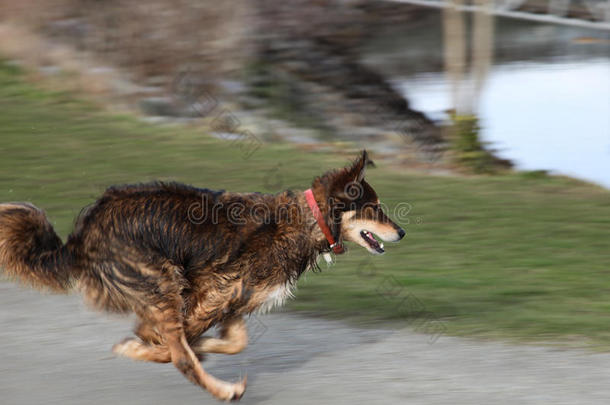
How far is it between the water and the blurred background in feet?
0.25

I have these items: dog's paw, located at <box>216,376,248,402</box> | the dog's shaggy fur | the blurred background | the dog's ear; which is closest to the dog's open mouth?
the dog's shaggy fur

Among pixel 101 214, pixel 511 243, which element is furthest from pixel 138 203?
pixel 511 243

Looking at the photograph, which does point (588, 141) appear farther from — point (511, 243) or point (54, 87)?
point (54, 87)

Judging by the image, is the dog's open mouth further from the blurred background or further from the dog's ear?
the blurred background

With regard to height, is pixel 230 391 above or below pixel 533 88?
above

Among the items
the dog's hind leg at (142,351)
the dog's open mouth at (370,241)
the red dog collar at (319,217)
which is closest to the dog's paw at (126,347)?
the dog's hind leg at (142,351)

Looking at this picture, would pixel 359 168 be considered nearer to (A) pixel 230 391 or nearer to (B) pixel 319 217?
(B) pixel 319 217

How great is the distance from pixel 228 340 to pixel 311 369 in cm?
59

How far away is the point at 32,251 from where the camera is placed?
5.30 meters

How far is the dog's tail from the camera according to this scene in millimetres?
5262

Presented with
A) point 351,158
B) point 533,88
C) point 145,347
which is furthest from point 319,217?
point 533,88

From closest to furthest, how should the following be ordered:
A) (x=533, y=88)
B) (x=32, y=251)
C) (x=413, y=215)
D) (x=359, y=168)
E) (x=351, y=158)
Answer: (x=32, y=251) < (x=359, y=168) < (x=413, y=215) < (x=351, y=158) < (x=533, y=88)

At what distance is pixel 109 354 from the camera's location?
20.2 feet

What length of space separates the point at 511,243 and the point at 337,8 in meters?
17.9
